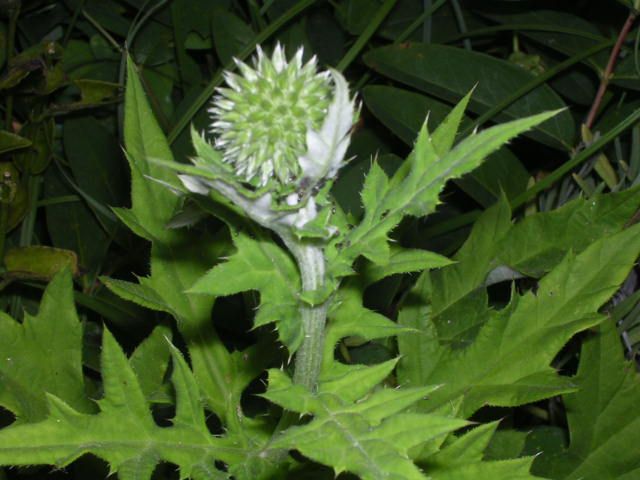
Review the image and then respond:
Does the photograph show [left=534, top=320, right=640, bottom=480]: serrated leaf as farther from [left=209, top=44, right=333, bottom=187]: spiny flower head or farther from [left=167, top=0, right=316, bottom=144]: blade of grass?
[left=167, top=0, right=316, bottom=144]: blade of grass

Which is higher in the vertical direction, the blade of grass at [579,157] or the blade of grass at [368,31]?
the blade of grass at [368,31]

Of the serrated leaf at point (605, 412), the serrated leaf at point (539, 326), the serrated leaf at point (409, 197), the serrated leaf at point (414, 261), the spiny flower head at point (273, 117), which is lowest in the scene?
the serrated leaf at point (605, 412)

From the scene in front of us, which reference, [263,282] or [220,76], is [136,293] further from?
[220,76]

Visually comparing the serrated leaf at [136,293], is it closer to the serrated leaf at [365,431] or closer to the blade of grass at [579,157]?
the serrated leaf at [365,431]

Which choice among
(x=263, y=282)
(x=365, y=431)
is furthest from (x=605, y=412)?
(x=263, y=282)

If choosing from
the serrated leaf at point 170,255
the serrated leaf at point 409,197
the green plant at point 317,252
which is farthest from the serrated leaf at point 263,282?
the serrated leaf at point 170,255

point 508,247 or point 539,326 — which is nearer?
point 539,326
